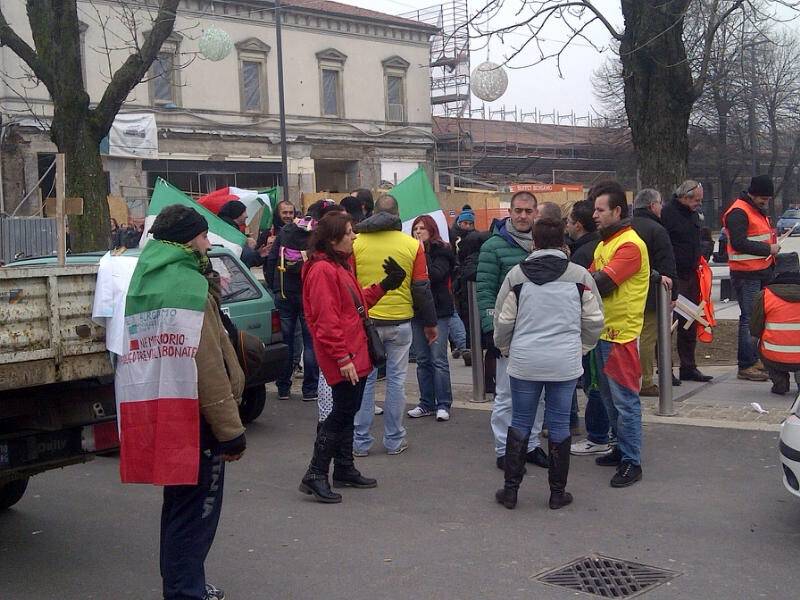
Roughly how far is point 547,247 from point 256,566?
2.52m

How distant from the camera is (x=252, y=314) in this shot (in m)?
8.45

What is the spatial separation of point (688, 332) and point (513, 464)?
4250 mm

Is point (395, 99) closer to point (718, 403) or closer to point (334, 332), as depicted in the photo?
point (718, 403)

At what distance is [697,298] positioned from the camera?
951 cm

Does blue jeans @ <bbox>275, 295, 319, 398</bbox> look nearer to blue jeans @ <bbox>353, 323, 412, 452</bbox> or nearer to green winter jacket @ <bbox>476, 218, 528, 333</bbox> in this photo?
blue jeans @ <bbox>353, 323, 412, 452</bbox>

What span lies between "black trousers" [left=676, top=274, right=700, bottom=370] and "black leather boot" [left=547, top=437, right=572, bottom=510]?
4040 millimetres

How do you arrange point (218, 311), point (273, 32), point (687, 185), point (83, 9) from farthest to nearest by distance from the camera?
point (273, 32)
point (83, 9)
point (687, 185)
point (218, 311)

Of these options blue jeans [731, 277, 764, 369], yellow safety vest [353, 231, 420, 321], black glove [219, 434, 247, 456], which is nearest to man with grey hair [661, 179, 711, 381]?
blue jeans [731, 277, 764, 369]

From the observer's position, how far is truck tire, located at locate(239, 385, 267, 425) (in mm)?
8547

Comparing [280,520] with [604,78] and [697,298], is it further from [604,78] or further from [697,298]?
[604,78]

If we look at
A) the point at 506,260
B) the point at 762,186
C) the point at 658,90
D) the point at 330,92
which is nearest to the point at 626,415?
the point at 506,260

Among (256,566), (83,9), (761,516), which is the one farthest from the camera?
(83,9)

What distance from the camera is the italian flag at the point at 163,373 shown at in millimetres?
3949

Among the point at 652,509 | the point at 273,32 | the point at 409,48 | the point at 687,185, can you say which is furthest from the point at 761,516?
the point at 409,48
